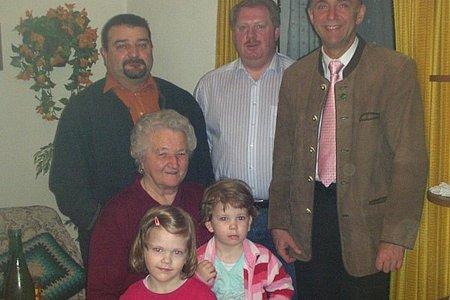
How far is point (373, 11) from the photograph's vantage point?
2994mm

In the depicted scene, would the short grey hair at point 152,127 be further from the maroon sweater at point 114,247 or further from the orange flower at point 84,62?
the orange flower at point 84,62

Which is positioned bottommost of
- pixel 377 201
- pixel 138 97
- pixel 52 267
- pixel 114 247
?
pixel 52 267

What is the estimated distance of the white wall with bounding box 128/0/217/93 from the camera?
12.5 feet

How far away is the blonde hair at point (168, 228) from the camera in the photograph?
2.03 meters

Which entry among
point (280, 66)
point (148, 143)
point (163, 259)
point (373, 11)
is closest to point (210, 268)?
point (163, 259)

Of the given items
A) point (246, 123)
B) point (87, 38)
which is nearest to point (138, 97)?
point (246, 123)

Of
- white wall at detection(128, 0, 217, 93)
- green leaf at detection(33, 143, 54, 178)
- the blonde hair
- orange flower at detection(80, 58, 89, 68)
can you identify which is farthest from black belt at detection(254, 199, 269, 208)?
orange flower at detection(80, 58, 89, 68)

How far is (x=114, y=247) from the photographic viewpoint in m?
2.19

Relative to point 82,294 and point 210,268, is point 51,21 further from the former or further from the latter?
point 210,268

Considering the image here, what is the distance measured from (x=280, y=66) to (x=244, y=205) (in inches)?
36.4

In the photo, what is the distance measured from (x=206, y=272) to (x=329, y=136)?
2.32 ft

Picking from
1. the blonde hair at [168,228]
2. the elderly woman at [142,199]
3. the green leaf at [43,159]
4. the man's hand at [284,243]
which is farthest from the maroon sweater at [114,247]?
the green leaf at [43,159]

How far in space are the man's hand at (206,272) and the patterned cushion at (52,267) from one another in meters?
1.19

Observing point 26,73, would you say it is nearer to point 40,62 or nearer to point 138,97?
point 40,62
